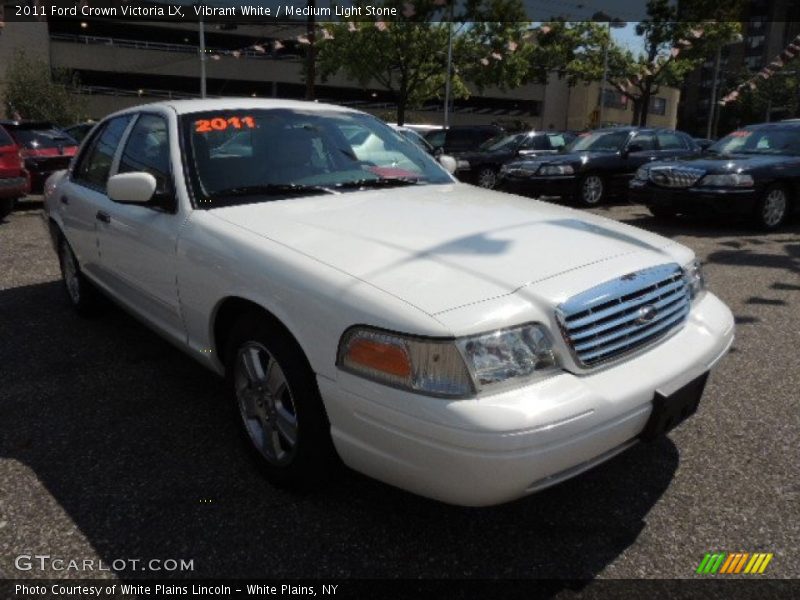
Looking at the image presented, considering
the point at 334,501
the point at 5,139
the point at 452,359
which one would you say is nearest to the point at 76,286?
the point at 334,501

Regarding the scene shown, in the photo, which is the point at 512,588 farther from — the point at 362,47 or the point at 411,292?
the point at 362,47

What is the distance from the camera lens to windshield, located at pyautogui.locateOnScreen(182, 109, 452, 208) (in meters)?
3.13

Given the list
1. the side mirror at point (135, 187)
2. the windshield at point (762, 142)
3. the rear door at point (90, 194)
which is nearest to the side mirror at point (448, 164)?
the side mirror at point (135, 187)

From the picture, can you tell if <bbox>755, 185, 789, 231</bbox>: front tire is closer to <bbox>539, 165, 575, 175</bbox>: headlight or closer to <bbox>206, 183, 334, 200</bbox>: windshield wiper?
<bbox>539, 165, 575, 175</bbox>: headlight

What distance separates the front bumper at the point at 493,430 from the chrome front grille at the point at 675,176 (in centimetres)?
722

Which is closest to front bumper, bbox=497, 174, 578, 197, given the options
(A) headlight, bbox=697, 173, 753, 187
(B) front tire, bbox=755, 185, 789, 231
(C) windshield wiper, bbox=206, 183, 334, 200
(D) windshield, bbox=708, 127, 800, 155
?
(D) windshield, bbox=708, 127, 800, 155

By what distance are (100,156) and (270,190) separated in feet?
5.83

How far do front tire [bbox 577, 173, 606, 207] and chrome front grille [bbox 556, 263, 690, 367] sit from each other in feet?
30.4

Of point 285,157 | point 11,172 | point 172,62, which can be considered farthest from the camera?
point 172,62

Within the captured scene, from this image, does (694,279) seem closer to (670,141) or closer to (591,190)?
(591,190)

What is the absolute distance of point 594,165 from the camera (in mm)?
11469

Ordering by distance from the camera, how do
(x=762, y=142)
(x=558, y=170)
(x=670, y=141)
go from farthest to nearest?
(x=670, y=141) < (x=558, y=170) < (x=762, y=142)

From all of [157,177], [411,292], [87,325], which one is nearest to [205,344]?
[157,177]

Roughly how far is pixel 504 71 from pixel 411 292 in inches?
1375
